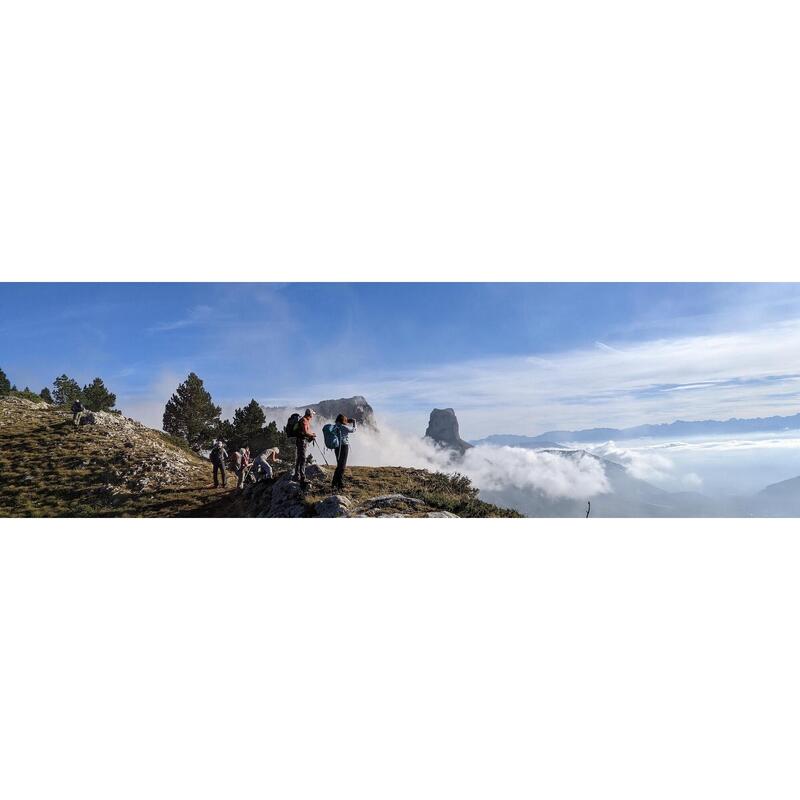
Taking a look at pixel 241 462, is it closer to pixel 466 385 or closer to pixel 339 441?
pixel 339 441

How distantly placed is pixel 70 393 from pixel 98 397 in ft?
1.53

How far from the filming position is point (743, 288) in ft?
28.5

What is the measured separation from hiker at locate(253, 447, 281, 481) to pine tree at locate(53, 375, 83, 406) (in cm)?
333

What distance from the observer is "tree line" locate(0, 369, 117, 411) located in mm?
9094

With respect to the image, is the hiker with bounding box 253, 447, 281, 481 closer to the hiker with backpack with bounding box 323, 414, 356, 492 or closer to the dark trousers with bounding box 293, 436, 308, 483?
the dark trousers with bounding box 293, 436, 308, 483

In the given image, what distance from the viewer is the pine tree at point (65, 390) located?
911 centimetres

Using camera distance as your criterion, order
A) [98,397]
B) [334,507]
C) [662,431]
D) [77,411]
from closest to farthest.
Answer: [334,507]
[662,431]
[98,397]
[77,411]

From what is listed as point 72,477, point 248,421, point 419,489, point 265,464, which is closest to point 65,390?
point 72,477

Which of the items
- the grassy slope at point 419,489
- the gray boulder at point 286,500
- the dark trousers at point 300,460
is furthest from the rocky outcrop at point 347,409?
the gray boulder at point 286,500

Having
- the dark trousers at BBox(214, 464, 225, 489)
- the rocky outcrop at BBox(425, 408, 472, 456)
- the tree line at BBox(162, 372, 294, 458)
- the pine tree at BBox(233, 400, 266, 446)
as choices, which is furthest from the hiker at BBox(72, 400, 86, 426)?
the rocky outcrop at BBox(425, 408, 472, 456)

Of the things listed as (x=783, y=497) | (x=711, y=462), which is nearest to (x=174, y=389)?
(x=711, y=462)

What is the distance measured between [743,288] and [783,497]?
3527mm

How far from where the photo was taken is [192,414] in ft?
30.0
